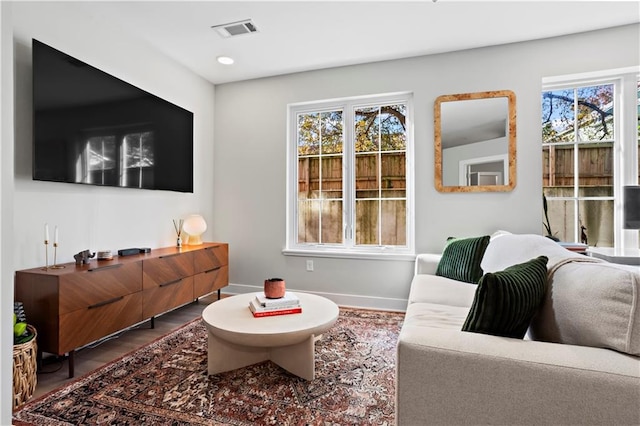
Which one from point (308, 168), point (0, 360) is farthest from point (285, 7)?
point (0, 360)

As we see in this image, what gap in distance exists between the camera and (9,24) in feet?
4.08

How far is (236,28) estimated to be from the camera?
2750mm

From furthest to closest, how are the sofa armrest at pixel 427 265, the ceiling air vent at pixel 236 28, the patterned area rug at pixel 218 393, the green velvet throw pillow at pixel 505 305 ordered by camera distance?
the sofa armrest at pixel 427 265 → the ceiling air vent at pixel 236 28 → the patterned area rug at pixel 218 393 → the green velvet throw pillow at pixel 505 305

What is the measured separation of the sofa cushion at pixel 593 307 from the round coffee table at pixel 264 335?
1.09m

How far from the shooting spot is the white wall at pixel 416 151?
2.93m

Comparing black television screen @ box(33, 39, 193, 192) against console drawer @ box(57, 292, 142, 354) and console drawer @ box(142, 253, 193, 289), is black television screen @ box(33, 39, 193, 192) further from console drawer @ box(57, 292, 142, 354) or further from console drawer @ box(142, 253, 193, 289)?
console drawer @ box(57, 292, 142, 354)

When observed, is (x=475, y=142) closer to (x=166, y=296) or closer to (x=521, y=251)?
(x=521, y=251)

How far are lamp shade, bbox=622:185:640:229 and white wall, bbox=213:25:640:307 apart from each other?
69 centimetres

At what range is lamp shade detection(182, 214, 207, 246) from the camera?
3.39 m

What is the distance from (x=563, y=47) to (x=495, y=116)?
0.77 m

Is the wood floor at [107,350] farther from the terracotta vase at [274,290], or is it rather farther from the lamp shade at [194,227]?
the terracotta vase at [274,290]

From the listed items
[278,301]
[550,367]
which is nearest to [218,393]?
[278,301]

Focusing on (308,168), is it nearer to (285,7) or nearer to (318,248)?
(318,248)

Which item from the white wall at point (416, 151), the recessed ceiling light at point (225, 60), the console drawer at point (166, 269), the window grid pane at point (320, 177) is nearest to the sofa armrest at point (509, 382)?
the console drawer at point (166, 269)
